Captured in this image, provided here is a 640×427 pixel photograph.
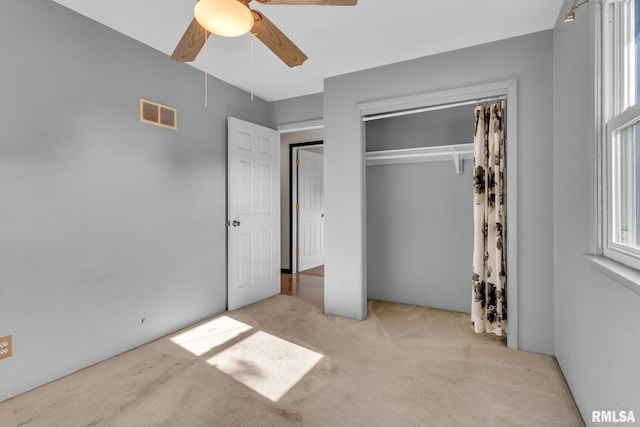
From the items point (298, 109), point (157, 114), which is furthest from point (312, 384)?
point (298, 109)

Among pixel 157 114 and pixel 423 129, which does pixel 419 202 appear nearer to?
pixel 423 129

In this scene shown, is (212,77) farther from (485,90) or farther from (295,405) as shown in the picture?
(295,405)

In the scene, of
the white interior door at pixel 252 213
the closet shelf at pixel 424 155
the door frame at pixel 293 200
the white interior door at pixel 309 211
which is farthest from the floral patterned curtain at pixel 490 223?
the white interior door at pixel 309 211

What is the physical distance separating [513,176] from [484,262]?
0.76 meters

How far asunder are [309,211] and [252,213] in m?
2.19

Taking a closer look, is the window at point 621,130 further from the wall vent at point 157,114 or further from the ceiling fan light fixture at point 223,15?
the wall vent at point 157,114

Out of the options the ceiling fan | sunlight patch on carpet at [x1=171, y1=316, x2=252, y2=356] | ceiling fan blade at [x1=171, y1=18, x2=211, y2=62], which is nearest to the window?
the ceiling fan

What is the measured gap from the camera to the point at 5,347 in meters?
1.96

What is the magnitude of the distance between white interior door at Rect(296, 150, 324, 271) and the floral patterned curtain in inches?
132

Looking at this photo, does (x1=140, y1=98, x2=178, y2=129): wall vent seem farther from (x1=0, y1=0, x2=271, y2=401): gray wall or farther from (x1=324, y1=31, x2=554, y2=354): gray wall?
(x1=324, y1=31, x2=554, y2=354): gray wall

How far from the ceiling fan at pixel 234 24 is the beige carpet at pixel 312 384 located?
1939mm

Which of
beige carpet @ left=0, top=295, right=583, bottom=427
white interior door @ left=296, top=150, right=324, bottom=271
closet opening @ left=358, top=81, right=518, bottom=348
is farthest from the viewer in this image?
white interior door @ left=296, top=150, right=324, bottom=271

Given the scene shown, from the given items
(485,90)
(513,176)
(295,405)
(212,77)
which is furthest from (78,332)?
(485,90)

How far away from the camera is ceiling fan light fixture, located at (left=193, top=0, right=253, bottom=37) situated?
4.27ft
